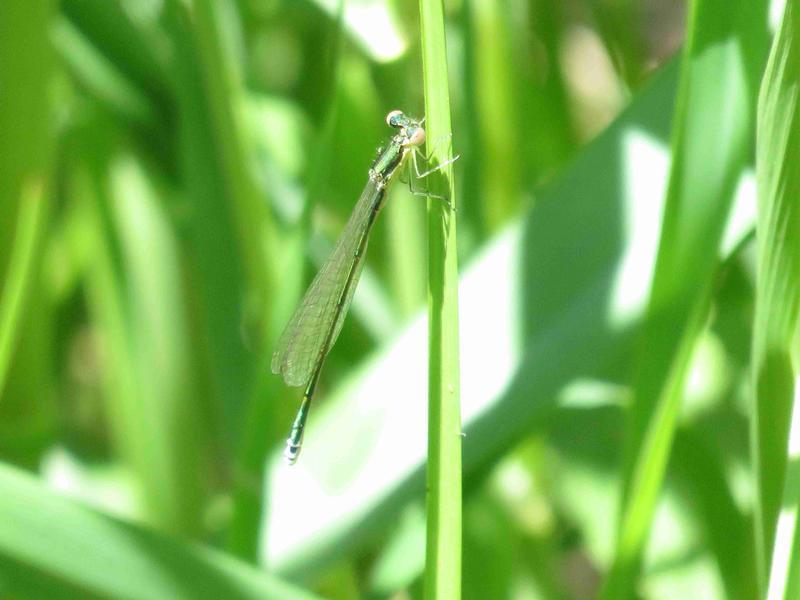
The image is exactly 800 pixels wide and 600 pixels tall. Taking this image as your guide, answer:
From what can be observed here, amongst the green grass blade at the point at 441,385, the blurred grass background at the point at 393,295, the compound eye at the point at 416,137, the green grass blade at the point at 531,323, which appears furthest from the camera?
the compound eye at the point at 416,137

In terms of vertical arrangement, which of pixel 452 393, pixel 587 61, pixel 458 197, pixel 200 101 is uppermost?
pixel 587 61

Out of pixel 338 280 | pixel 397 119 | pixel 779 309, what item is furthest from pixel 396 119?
pixel 779 309

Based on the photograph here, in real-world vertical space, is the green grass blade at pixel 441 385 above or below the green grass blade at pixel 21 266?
below

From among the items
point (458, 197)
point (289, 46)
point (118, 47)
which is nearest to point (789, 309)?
point (458, 197)

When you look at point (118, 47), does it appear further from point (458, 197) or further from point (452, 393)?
point (452, 393)

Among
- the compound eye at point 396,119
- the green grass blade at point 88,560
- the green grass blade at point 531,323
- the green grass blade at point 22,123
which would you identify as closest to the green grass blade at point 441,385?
the green grass blade at point 88,560

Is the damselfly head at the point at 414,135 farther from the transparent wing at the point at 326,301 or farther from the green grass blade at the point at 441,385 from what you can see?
the green grass blade at the point at 441,385
